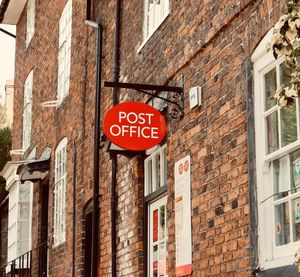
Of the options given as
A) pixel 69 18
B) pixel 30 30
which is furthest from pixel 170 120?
pixel 30 30

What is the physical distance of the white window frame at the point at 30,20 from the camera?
18403 mm

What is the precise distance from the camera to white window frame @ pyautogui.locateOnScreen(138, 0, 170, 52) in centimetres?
990

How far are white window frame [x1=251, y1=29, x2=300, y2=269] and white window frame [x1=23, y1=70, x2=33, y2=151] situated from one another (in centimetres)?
1121

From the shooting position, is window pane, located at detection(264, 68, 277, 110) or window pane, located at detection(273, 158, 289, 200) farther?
window pane, located at detection(264, 68, 277, 110)

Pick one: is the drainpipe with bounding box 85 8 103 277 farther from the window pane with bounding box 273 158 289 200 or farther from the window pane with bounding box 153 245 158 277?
the window pane with bounding box 273 158 289 200

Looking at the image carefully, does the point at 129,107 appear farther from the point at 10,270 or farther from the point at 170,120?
the point at 10,270

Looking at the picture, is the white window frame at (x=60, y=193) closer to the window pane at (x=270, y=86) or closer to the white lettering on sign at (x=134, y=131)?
the white lettering on sign at (x=134, y=131)

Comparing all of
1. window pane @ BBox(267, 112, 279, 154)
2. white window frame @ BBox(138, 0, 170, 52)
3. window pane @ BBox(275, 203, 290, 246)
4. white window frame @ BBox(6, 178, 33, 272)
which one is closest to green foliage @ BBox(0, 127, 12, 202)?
white window frame @ BBox(6, 178, 33, 272)

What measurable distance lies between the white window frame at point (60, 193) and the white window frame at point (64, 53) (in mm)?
936

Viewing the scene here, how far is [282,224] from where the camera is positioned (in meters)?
6.66

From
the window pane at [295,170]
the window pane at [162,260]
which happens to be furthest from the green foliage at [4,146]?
the window pane at [295,170]

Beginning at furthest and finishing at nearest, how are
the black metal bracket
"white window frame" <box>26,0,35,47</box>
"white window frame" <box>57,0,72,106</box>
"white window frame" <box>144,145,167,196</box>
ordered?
"white window frame" <box>26,0,35,47</box> → "white window frame" <box>57,0,72,106</box> → "white window frame" <box>144,145,167,196</box> → the black metal bracket

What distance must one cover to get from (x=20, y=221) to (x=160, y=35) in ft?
27.7

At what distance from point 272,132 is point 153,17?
3957 mm
